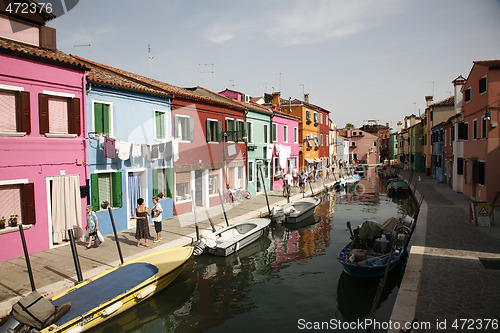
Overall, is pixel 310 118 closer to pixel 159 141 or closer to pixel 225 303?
pixel 159 141

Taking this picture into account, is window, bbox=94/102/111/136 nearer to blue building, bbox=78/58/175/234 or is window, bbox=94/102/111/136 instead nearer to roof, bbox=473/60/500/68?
blue building, bbox=78/58/175/234

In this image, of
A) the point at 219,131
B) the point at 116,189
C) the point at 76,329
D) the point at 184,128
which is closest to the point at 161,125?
the point at 184,128

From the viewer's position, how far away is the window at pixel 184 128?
1805 centimetres

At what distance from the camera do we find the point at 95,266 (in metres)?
10.2

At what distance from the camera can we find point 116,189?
14.2 meters

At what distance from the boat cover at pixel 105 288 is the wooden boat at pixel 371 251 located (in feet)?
19.4

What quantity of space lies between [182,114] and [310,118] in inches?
973

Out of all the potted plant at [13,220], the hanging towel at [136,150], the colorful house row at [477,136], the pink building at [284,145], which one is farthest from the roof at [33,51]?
the colorful house row at [477,136]

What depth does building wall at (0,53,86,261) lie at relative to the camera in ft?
35.0

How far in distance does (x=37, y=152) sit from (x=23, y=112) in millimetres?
1386

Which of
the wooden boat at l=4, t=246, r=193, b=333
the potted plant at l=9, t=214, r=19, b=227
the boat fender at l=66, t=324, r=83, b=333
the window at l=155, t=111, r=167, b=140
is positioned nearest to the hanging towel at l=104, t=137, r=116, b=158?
the window at l=155, t=111, r=167, b=140

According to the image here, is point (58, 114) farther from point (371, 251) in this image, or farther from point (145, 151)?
point (371, 251)

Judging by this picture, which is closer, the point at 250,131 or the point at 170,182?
the point at 170,182

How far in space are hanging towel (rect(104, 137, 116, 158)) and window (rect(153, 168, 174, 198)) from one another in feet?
9.72
